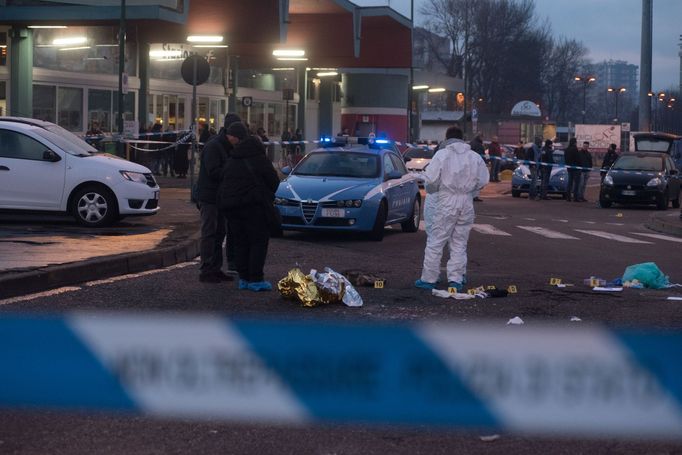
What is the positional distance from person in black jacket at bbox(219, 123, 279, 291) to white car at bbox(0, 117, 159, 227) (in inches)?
266

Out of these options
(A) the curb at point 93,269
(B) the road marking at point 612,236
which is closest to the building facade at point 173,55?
(B) the road marking at point 612,236

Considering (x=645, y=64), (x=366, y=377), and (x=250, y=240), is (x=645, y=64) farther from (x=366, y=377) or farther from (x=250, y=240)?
(x=366, y=377)

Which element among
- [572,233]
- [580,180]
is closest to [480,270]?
[572,233]

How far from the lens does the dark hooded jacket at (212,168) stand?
39.9ft

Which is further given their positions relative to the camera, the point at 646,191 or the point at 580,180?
the point at 580,180

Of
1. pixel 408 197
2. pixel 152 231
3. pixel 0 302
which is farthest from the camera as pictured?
pixel 408 197

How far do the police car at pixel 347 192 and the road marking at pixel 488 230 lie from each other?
181cm

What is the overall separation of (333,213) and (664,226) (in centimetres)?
953

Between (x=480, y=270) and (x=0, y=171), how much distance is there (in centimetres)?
788

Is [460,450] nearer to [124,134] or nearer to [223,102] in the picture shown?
[124,134]

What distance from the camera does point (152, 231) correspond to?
58.3ft

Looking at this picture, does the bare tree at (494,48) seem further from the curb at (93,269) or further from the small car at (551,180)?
the curb at (93,269)

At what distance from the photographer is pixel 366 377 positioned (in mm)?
5766

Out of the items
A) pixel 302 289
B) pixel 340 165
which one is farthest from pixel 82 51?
pixel 302 289
